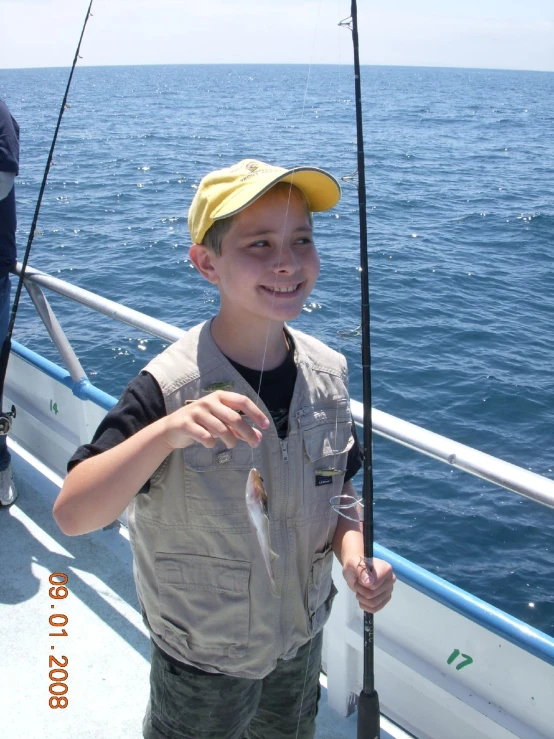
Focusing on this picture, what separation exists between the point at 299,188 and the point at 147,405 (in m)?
0.67

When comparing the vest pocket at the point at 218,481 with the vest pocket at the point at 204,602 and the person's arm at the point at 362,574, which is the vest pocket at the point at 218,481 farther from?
the person's arm at the point at 362,574

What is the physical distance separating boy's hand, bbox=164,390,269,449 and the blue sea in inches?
23.3

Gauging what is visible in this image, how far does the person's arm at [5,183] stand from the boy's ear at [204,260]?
2039 millimetres

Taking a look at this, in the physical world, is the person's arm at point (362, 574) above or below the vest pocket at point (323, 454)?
below

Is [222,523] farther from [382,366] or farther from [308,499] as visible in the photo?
[382,366]

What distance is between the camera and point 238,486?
174 centimetres

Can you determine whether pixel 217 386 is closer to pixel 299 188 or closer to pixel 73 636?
pixel 299 188

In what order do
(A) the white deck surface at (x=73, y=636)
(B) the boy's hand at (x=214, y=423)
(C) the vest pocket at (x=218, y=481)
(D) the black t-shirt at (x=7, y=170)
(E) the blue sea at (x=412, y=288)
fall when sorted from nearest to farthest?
(B) the boy's hand at (x=214, y=423) → (C) the vest pocket at (x=218, y=481) → (A) the white deck surface at (x=73, y=636) → (D) the black t-shirt at (x=7, y=170) → (E) the blue sea at (x=412, y=288)

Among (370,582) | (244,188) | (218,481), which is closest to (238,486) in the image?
(218,481)

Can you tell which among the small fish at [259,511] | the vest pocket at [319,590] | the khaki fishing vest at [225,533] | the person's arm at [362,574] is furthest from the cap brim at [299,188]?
the vest pocket at [319,590]

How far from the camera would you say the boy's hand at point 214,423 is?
1.42m

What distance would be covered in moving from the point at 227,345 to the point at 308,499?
0.44 metres

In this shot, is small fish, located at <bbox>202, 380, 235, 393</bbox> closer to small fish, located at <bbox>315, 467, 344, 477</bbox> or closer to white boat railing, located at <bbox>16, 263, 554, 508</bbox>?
small fish, located at <bbox>315, 467, 344, 477</bbox>

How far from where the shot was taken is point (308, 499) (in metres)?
1.83
